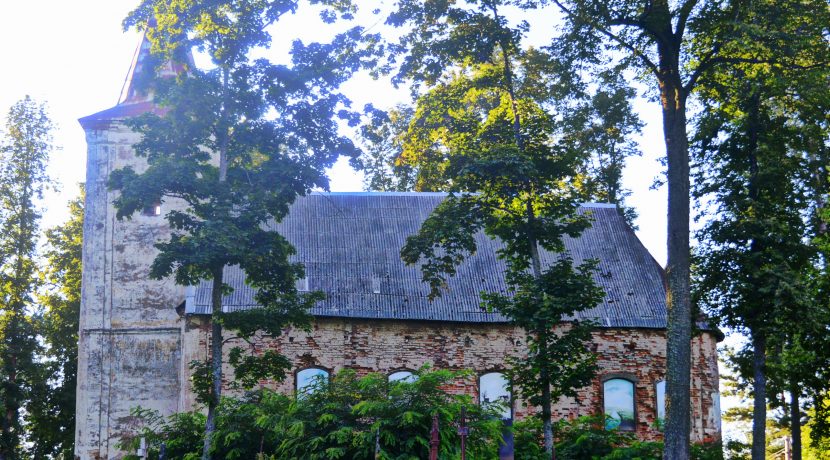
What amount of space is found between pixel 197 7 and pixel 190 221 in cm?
425

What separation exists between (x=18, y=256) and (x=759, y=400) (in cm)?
2600

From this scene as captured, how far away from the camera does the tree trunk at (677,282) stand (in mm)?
16828

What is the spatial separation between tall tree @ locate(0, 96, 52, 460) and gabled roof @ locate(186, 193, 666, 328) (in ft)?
35.1

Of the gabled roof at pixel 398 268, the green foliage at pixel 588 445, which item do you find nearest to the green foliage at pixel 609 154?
the gabled roof at pixel 398 268

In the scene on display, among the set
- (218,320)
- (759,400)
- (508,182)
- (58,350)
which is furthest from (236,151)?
(58,350)

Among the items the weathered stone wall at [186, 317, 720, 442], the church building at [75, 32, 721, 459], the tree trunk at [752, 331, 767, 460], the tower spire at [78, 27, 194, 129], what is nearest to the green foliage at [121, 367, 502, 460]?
the tree trunk at [752, 331, 767, 460]

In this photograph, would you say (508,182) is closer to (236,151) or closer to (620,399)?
(236,151)

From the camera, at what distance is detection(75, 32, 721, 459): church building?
81.5ft

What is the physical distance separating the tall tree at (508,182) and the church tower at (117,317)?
767 cm

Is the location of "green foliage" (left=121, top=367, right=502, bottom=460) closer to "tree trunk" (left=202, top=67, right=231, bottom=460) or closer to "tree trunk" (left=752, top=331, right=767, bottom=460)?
"tree trunk" (left=202, top=67, right=231, bottom=460)

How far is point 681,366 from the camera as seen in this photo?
17.0 meters

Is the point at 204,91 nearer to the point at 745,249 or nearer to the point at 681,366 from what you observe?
the point at 681,366

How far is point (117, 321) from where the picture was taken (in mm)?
25891

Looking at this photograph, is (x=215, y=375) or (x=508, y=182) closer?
(x=215, y=375)
